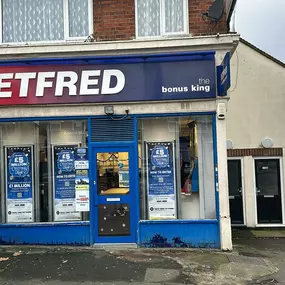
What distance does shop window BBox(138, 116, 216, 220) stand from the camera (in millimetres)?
8039

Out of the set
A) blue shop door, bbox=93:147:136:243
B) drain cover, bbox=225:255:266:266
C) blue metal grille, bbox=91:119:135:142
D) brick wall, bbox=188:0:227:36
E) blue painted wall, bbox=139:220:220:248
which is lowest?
drain cover, bbox=225:255:266:266

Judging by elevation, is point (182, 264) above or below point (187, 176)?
below

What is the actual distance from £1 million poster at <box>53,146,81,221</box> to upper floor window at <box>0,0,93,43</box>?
2532 mm

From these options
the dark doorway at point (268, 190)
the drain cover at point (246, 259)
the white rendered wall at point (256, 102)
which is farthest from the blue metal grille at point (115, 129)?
the dark doorway at point (268, 190)

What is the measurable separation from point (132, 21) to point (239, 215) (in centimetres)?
672

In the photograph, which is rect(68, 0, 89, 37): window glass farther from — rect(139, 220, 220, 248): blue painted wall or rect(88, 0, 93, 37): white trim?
rect(139, 220, 220, 248): blue painted wall

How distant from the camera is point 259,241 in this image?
30.5 ft

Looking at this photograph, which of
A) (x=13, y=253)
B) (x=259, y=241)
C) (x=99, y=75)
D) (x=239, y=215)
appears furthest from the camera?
(x=239, y=215)

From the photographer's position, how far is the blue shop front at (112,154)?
7.82 meters

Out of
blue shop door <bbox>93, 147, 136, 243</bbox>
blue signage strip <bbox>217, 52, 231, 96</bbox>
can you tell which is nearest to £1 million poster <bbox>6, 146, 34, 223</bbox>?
blue shop door <bbox>93, 147, 136, 243</bbox>

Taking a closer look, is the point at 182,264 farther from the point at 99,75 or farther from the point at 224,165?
the point at 99,75

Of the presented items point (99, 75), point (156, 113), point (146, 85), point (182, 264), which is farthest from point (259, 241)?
point (99, 75)

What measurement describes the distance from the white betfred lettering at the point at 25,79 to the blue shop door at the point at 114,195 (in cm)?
196

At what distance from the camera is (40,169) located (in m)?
8.30
